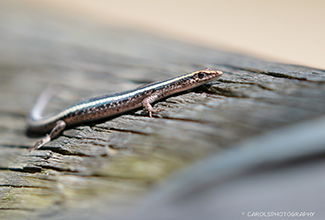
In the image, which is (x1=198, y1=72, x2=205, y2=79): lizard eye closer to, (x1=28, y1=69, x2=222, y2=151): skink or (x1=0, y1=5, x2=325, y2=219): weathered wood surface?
(x1=28, y1=69, x2=222, y2=151): skink

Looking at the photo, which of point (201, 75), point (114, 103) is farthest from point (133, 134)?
point (201, 75)

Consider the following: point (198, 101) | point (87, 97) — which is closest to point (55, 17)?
point (87, 97)

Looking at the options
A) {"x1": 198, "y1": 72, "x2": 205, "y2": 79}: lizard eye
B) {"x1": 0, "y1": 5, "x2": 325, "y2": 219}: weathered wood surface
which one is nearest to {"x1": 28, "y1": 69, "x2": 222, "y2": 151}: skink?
{"x1": 198, "y1": 72, "x2": 205, "y2": 79}: lizard eye

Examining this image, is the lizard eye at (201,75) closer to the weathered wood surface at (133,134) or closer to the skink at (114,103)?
the skink at (114,103)

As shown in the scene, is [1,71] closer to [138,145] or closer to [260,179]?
[138,145]

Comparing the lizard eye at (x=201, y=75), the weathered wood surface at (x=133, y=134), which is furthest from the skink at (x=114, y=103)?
the weathered wood surface at (x=133, y=134)
